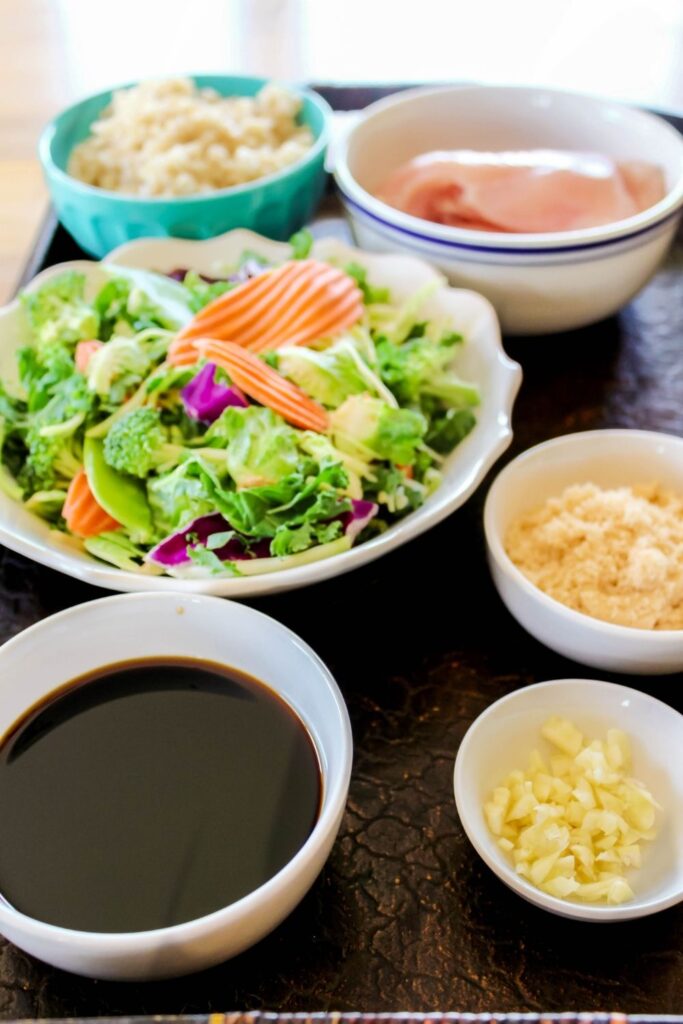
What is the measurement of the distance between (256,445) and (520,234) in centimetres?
75

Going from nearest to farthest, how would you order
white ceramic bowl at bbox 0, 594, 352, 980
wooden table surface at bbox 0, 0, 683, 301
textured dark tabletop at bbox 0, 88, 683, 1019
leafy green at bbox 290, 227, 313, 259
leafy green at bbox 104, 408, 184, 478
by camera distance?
white ceramic bowl at bbox 0, 594, 352, 980, textured dark tabletop at bbox 0, 88, 683, 1019, leafy green at bbox 104, 408, 184, 478, leafy green at bbox 290, 227, 313, 259, wooden table surface at bbox 0, 0, 683, 301

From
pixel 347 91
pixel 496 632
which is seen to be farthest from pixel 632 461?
pixel 347 91

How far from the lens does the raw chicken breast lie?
71.4 inches

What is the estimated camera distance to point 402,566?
57.7 inches

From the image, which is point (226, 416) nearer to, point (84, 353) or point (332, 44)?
point (84, 353)

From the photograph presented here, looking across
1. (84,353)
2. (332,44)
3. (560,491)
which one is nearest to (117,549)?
(84,353)

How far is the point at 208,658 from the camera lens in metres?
1.17

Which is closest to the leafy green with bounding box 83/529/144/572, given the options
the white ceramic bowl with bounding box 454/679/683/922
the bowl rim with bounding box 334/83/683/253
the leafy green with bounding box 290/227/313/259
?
the white ceramic bowl with bounding box 454/679/683/922

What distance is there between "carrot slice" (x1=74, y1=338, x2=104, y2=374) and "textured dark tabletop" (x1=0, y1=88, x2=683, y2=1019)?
32 centimetres

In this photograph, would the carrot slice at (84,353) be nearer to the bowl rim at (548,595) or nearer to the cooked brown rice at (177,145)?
the cooked brown rice at (177,145)

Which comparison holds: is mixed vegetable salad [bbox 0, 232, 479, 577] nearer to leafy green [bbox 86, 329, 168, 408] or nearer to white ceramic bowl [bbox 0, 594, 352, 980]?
leafy green [bbox 86, 329, 168, 408]

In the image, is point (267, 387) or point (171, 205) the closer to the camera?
point (267, 387)

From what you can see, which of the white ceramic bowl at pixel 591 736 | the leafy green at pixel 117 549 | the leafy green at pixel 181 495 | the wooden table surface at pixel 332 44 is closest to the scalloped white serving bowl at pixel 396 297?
the leafy green at pixel 117 549

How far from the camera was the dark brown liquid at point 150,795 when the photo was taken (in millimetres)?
961
